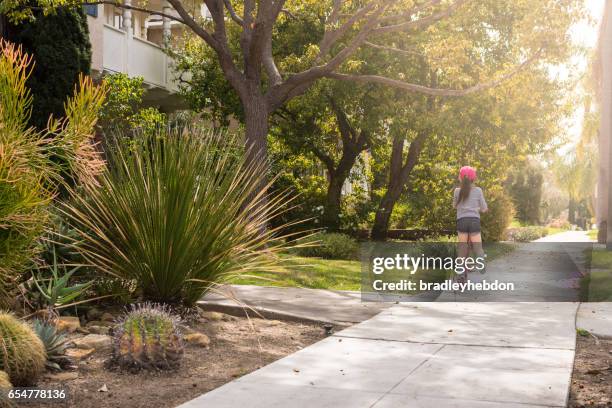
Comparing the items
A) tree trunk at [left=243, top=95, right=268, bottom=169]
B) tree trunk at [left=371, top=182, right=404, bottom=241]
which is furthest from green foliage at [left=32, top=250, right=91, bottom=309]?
tree trunk at [left=371, top=182, right=404, bottom=241]

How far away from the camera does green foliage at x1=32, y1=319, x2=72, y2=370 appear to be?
614 cm

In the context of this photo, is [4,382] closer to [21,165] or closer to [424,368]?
[21,165]

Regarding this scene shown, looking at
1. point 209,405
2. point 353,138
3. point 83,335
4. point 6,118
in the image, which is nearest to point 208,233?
point 83,335

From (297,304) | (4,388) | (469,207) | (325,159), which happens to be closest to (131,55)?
(325,159)

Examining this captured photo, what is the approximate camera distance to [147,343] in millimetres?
6215

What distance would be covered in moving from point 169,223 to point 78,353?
157cm

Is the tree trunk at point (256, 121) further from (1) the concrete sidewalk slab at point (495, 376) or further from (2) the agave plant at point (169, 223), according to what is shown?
(1) the concrete sidewalk slab at point (495, 376)

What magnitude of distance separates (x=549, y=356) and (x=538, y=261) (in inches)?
472

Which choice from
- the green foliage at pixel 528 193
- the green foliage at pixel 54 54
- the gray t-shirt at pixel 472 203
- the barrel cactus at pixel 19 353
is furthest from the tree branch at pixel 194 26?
the green foliage at pixel 528 193

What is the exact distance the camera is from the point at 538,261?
18.4 metres

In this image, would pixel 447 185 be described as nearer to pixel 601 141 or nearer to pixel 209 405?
pixel 601 141

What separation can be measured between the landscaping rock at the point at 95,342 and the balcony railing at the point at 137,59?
546 inches

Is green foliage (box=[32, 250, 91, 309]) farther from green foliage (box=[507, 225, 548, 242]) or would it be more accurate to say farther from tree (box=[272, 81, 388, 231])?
green foliage (box=[507, 225, 548, 242])

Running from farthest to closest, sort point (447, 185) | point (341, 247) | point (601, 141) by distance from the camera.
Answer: point (447, 185)
point (601, 141)
point (341, 247)
